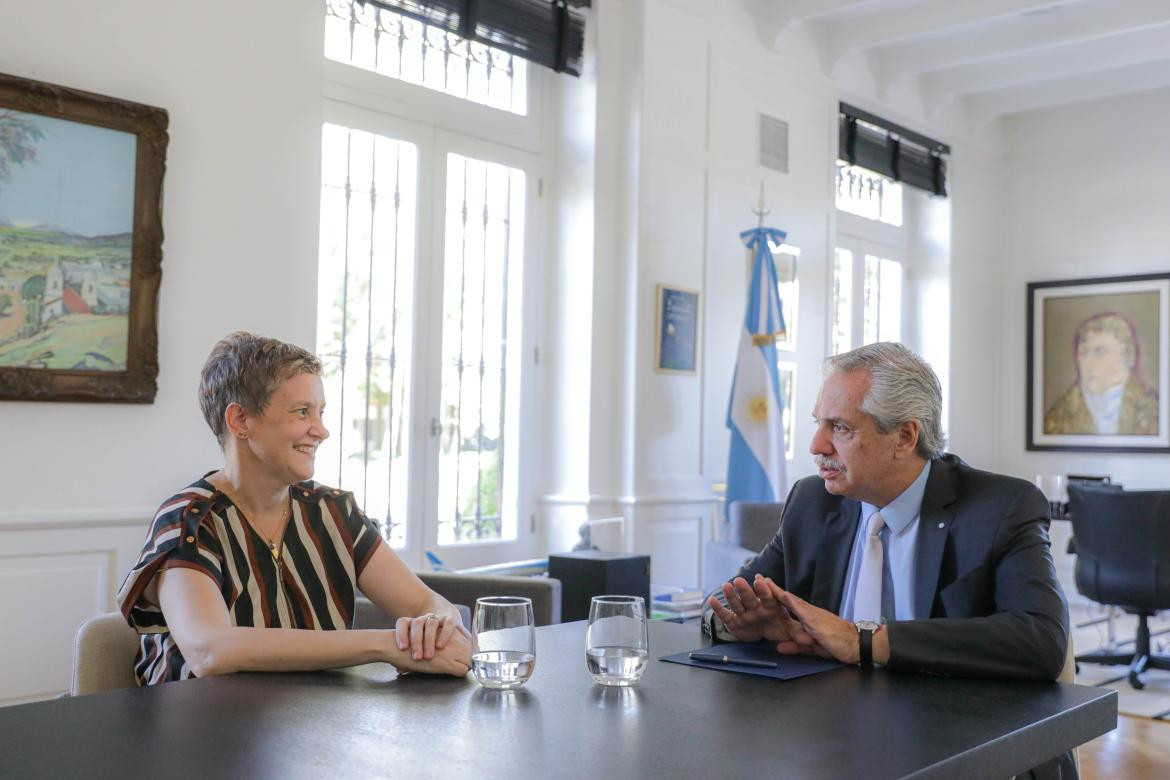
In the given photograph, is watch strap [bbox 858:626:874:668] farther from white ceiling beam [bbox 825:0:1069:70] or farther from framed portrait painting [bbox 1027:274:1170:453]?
framed portrait painting [bbox 1027:274:1170:453]

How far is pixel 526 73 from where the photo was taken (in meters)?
5.46

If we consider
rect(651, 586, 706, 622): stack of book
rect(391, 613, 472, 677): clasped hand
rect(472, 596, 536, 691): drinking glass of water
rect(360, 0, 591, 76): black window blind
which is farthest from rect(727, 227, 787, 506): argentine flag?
rect(472, 596, 536, 691): drinking glass of water

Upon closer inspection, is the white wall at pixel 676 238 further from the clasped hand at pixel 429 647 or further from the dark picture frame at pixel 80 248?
the clasped hand at pixel 429 647

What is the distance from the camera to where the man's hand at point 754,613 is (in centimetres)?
179

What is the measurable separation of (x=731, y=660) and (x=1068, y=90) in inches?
297

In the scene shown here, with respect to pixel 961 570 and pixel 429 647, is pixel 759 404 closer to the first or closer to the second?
pixel 961 570

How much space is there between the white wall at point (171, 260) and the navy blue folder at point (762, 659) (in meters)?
2.52

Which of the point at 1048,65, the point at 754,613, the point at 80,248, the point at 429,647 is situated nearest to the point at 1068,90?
the point at 1048,65

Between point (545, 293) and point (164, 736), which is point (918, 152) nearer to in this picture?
point (545, 293)

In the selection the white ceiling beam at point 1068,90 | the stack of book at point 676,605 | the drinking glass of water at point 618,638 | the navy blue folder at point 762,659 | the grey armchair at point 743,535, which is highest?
the white ceiling beam at point 1068,90

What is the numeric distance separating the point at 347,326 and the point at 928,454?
10.3 ft

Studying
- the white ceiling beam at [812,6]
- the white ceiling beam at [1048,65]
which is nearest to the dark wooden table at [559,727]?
the white ceiling beam at [812,6]

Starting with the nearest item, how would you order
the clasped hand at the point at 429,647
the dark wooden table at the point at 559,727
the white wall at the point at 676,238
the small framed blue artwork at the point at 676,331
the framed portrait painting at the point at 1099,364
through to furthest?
1. the dark wooden table at the point at 559,727
2. the clasped hand at the point at 429,647
3. the white wall at the point at 676,238
4. the small framed blue artwork at the point at 676,331
5. the framed portrait painting at the point at 1099,364

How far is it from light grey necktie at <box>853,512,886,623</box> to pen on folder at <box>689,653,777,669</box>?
1.23ft
